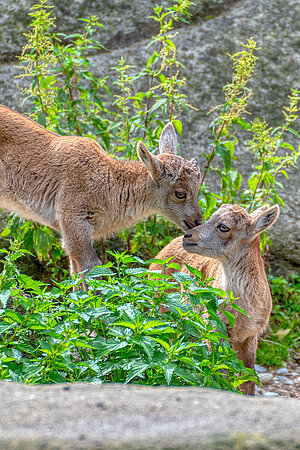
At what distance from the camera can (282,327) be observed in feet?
27.2

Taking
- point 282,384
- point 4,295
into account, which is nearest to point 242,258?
point 282,384

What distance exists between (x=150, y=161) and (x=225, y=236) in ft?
4.37

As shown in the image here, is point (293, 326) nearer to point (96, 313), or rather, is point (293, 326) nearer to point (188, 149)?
point (188, 149)

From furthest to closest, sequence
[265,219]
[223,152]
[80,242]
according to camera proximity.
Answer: [223,152]
[80,242]
[265,219]

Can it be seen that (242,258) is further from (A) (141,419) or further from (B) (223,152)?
(A) (141,419)

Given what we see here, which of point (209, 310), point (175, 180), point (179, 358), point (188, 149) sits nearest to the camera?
point (179, 358)

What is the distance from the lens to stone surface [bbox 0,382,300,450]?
2.18 metres

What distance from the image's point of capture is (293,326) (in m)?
8.36

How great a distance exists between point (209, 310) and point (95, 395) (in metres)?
1.93

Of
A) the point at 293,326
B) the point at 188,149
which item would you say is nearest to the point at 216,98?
the point at 188,149

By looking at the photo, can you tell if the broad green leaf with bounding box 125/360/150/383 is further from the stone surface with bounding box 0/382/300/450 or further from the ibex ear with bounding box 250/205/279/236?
the ibex ear with bounding box 250/205/279/236

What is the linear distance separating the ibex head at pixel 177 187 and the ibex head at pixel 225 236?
0.96 meters

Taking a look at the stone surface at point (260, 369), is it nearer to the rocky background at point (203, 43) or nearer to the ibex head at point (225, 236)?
the ibex head at point (225, 236)

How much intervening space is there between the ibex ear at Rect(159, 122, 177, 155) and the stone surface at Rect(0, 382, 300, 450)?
17.3 ft
